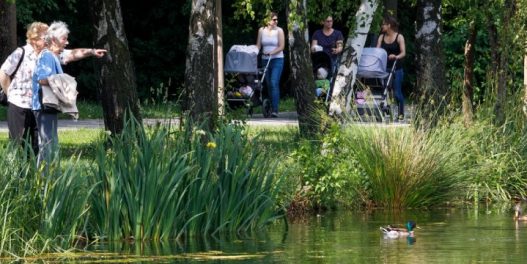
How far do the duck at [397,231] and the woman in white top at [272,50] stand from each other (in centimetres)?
1181

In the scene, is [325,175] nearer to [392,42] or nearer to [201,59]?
[201,59]

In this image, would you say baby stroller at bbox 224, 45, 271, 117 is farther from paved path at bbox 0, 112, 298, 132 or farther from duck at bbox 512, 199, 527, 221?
duck at bbox 512, 199, 527, 221

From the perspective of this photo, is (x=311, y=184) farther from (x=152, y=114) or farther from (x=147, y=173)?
(x=152, y=114)

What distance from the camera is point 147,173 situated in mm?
12922

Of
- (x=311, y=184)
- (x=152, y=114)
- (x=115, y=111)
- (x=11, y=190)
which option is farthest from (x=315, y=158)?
(x=152, y=114)

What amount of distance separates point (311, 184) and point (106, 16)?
2.77 metres

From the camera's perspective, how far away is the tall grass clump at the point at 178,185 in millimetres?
12930

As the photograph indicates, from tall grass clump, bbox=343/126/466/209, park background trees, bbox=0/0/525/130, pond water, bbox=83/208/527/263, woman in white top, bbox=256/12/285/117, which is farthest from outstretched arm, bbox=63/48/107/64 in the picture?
woman in white top, bbox=256/12/285/117

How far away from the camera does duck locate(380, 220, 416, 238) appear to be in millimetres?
13875

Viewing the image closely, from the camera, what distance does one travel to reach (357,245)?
44.5ft

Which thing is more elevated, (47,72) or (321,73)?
(47,72)

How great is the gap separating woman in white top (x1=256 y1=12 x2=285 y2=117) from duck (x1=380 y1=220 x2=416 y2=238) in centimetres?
1181

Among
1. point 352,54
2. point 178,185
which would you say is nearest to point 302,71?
point 352,54

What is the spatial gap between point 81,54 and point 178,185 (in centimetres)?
293
